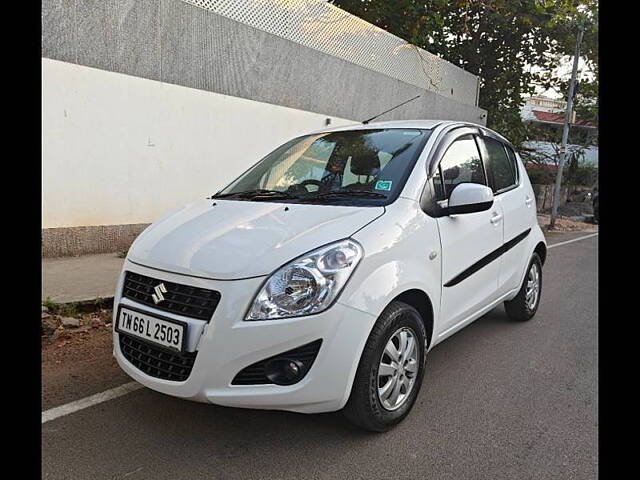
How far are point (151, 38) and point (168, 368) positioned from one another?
5357 millimetres

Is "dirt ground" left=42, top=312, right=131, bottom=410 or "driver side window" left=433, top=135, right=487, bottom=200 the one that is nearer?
"dirt ground" left=42, top=312, right=131, bottom=410

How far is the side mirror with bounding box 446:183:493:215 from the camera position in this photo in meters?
3.11

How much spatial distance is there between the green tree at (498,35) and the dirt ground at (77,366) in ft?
36.3

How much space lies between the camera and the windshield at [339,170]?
3094 millimetres

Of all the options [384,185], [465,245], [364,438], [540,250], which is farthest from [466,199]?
[540,250]

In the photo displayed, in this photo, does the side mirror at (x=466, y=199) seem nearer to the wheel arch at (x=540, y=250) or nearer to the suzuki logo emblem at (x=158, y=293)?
the suzuki logo emblem at (x=158, y=293)

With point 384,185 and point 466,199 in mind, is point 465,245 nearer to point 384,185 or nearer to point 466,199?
point 466,199

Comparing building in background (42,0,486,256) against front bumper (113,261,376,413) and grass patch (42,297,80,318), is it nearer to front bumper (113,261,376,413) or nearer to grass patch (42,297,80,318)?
grass patch (42,297,80,318)

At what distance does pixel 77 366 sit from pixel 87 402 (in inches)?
23.3

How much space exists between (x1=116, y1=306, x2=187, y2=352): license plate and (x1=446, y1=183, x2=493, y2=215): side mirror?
5.65 ft

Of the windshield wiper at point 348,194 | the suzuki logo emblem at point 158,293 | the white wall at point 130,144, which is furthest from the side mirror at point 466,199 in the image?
the white wall at point 130,144

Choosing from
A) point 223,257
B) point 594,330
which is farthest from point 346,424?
point 594,330

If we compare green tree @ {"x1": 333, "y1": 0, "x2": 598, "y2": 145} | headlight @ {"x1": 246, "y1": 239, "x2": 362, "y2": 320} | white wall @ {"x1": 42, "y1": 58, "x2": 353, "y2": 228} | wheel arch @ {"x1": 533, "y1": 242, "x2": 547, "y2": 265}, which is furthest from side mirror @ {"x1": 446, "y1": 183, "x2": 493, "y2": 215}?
green tree @ {"x1": 333, "y1": 0, "x2": 598, "y2": 145}

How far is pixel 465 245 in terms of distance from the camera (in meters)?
3.31
